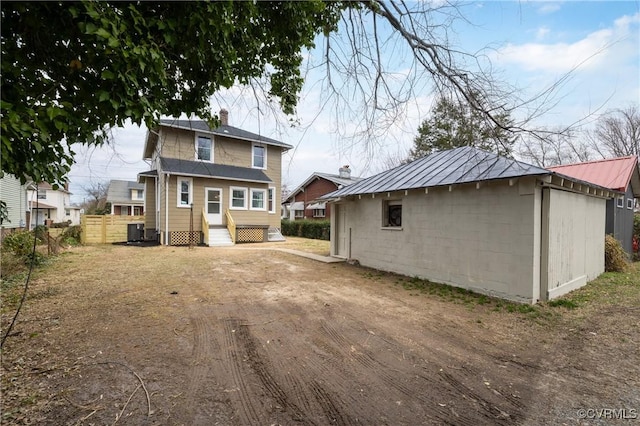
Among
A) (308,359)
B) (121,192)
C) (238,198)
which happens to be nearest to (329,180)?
(238,198)

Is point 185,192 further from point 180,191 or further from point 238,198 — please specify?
point 238,198

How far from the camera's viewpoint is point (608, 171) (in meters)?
12.2

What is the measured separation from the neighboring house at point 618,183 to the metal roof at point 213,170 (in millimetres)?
14535

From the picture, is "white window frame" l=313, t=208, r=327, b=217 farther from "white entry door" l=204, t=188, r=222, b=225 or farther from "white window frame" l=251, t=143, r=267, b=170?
"white entry door" l=204, t=188, r=222, b=225

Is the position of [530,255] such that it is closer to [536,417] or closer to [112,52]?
[536,417]

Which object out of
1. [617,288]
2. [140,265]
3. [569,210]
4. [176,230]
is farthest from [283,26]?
[176,230]

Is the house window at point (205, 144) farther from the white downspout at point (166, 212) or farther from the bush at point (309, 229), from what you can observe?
the bush at point (309, 229)

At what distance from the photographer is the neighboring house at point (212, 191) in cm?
1555

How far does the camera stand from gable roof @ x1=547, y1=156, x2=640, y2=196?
11312 mm

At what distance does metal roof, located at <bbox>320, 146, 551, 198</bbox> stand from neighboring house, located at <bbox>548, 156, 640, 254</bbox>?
4691 millimetres

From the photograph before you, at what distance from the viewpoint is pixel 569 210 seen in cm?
674

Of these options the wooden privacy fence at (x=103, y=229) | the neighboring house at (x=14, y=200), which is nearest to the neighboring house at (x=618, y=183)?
the wooden privacy fence at (x=103, y=229)

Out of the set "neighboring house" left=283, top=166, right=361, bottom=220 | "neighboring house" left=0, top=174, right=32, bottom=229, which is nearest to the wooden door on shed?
"neighboring house" left=283, top=166, right=361, bottom=220

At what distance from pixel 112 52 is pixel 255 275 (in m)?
6.76
